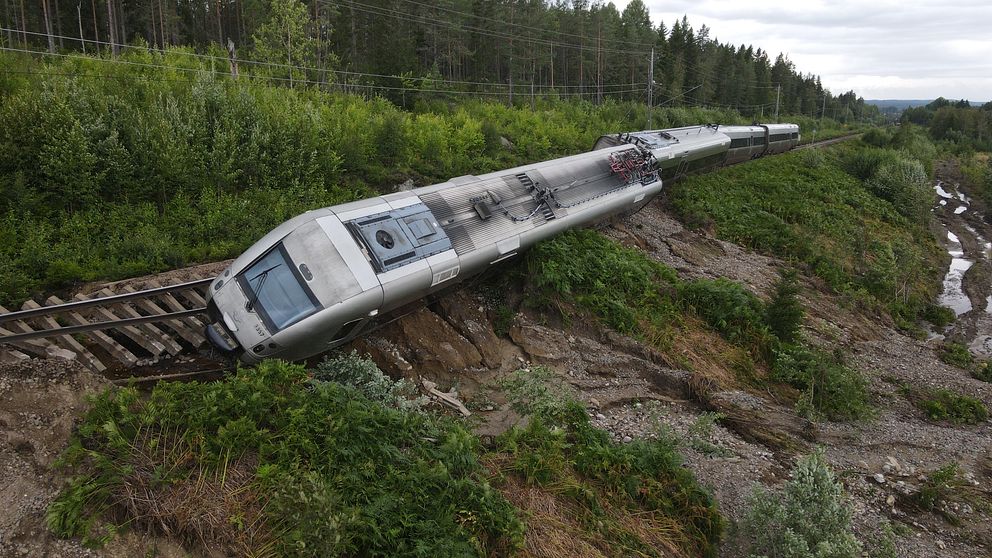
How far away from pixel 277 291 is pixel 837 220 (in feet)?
99.7

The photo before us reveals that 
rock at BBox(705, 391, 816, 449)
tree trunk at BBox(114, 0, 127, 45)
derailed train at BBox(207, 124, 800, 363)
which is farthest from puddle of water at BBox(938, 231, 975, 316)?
tree trunk at BBox(114, 0, 127, 45)

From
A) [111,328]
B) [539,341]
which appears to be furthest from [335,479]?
[539,341]

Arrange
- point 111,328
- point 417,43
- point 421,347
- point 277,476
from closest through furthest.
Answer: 1. point 277,476
2. point 111,328
3. point 421,347
4. point 417,43

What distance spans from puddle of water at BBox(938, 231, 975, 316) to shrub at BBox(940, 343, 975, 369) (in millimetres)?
8498

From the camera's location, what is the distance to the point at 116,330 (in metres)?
9.15

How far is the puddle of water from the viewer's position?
2630 centimetres

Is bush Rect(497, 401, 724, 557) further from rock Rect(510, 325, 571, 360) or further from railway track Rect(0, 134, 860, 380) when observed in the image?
railway track Rect(0, 134, 860, 380)

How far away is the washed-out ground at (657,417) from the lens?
5.94 m

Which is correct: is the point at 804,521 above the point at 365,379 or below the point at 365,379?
below

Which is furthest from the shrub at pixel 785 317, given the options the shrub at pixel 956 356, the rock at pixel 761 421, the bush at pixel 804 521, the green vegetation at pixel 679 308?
the bush at pixel 804 521

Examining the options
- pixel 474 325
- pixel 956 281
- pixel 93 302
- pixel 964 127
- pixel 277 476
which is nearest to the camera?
pixel 277 476

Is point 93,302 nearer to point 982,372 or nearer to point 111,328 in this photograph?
point 111,328

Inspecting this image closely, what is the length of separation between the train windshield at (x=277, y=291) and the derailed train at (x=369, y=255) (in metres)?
0.02

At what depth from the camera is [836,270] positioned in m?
22.8
